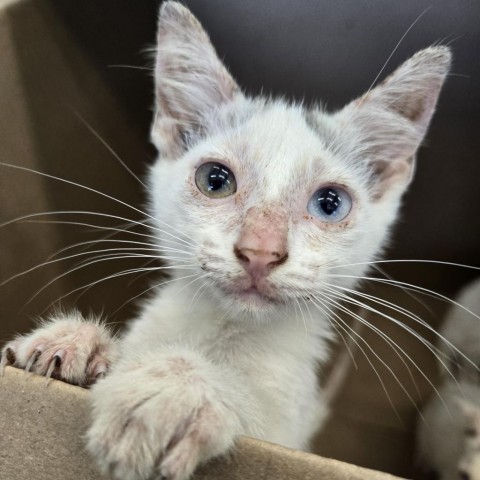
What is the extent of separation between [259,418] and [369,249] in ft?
1.49

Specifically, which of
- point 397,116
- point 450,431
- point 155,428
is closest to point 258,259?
point 155,428

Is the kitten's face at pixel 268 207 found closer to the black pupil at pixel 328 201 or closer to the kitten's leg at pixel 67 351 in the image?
the black pupil at pixel 328 201

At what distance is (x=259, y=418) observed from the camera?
3.03 ft

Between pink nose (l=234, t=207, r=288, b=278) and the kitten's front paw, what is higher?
pink nose (l=234, t=207, r=288, b=278)

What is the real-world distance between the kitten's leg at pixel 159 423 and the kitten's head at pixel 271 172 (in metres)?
0.21

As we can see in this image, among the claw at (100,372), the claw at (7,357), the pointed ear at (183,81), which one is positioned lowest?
the claw at (100,372)

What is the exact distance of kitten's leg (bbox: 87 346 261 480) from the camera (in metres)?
0.70

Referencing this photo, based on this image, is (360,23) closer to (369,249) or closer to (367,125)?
(367,125)

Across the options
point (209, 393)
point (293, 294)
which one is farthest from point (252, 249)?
point (209, 393)

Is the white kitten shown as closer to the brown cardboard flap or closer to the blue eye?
the blue eye

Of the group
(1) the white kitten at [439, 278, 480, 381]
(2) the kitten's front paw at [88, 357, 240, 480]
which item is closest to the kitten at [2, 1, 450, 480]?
(2) the kitten's front paw at [88, 357, 240, 480]

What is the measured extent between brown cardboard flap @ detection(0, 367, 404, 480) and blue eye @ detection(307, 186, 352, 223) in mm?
501

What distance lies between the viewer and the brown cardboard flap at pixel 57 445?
26.4 inches

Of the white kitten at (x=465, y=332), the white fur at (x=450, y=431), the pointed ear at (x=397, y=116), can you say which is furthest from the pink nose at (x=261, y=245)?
the white kitten at (x=465, y=332)
